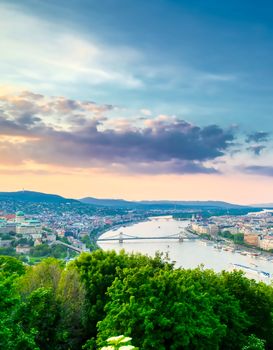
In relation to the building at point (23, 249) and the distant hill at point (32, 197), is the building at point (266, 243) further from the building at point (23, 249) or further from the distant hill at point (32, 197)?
the distant hill at point (32, 197)

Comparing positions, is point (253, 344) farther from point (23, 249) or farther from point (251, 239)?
point (251, 239)

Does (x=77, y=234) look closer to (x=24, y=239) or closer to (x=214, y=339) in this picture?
(x=24, y=239)

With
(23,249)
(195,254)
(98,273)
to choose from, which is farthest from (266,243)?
(98,273)

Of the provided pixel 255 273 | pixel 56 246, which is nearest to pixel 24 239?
pixel 56 246

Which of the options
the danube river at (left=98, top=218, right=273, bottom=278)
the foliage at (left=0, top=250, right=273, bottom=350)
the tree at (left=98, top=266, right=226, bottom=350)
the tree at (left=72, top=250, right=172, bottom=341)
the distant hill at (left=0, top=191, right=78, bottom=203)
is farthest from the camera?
the distant hill at (left=0, top=191, right=78, bottom=203)

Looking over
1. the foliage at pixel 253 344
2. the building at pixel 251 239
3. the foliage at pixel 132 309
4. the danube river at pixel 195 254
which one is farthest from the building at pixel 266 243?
the foliage at pixel 253 344

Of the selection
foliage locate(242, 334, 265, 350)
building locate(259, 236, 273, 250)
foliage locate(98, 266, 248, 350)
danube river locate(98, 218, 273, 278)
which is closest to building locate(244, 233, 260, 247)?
building locate(259, 236, 273, 250)

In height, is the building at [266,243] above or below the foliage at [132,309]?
below

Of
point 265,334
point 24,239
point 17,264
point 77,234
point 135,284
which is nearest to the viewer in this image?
point 135,284

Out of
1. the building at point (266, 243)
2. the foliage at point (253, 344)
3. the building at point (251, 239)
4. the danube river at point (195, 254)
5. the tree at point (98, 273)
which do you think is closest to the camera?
the foliage at point (253, 344)

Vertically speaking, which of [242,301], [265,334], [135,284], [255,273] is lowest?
[255,273]

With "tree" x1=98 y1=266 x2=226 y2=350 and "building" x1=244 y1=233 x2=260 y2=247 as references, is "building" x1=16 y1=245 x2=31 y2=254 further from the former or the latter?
"tree" x1=98 y1=266 x2=226 y2=350
